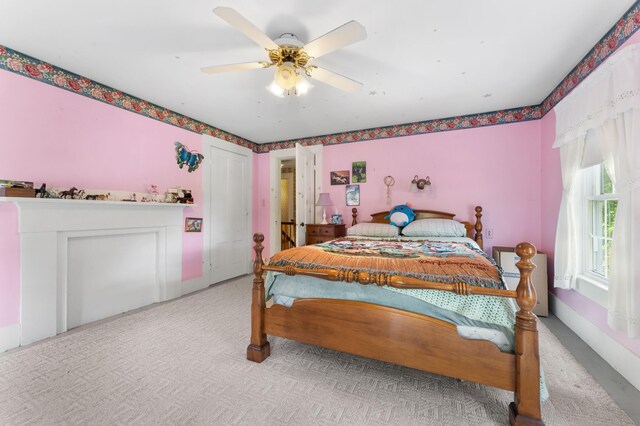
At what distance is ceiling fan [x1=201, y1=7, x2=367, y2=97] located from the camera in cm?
161

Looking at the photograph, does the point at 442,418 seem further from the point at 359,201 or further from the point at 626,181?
the point at 359,201

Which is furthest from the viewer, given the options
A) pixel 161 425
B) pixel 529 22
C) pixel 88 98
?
pixel 88 98

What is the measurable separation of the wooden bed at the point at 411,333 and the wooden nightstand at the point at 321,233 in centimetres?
220

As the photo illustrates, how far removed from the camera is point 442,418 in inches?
58.7

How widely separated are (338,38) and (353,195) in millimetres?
3012

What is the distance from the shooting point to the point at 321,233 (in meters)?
4.25

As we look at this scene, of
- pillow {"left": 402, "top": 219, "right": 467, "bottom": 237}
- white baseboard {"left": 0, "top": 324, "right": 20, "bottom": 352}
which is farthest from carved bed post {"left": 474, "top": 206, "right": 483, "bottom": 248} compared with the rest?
white baseboard {"left": 0, "top": 324, "right": 20, "bottom": 352}

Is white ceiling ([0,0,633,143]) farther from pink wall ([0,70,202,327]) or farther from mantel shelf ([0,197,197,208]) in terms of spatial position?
mantel shelf ([0,197,197,208])

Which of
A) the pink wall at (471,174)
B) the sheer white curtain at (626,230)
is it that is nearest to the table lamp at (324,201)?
the pink wall at (471,174)

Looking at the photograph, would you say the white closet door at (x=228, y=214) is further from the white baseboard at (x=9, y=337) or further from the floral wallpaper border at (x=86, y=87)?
the white baseboard at (x=9, y=337)

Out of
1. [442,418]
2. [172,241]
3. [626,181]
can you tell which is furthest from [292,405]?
[172,241]

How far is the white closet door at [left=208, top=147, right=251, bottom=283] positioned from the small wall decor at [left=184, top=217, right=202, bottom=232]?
0.22 m

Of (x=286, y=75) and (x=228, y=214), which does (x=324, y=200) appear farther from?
(x=286, y=75)

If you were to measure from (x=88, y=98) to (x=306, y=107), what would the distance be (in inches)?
96.0
